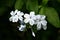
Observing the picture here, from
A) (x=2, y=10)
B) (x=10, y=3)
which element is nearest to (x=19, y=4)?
(x=10, y=3)

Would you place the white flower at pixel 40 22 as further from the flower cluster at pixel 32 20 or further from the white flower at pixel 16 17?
the white flower at pixel 16 17

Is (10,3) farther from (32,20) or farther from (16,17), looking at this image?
(32,20)

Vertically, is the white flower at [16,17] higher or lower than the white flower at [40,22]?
higher

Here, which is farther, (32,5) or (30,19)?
(32,5)

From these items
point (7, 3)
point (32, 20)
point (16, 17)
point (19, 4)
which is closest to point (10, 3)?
point (7, 3)

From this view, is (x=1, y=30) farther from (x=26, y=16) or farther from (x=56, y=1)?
(x=26, y=16)

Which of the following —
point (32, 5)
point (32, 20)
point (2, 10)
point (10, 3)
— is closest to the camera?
point (32, 20)

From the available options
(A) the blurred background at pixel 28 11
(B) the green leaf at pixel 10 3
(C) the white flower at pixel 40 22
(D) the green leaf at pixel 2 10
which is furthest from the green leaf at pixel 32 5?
(D) the green leaf at pixel 2 10

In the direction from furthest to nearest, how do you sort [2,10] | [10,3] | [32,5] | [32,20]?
[2,10]
[10,3]
[32,5]
[32,20]

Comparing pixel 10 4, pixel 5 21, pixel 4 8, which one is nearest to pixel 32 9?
pixel 10 4
